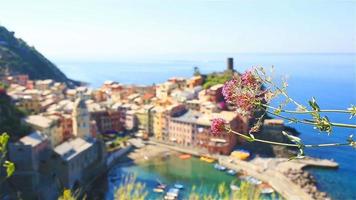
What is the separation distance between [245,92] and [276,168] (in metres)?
13.9

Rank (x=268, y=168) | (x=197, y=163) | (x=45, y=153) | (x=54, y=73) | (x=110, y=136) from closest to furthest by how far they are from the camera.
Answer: (x=45, y=153) < (x=268, y=168) < (x=197, y=163) < (x=110, y=136) < (x=54, y=73)

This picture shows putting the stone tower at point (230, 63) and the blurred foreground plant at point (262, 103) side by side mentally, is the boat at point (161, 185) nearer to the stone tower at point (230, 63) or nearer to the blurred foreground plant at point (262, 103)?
the blurred foreground plant at point (262, 103)

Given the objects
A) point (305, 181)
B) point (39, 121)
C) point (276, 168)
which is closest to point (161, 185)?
point (276, 168)

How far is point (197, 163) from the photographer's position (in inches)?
602

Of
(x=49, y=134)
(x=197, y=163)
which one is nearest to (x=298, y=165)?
(x=197, y=163)

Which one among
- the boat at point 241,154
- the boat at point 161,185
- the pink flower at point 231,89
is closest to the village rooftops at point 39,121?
the boat at point 161,185

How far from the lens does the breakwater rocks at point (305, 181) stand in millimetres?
11953

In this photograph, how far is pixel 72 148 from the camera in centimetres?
1225

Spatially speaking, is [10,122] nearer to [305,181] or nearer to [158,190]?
[158,190]

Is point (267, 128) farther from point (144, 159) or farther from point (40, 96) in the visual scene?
point (40, 96)

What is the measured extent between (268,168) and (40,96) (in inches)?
431

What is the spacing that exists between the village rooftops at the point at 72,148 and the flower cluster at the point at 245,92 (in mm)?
11020

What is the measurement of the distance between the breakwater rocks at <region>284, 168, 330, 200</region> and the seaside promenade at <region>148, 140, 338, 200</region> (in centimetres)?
6

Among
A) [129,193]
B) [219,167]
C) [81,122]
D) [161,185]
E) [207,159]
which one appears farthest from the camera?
[207,159]
